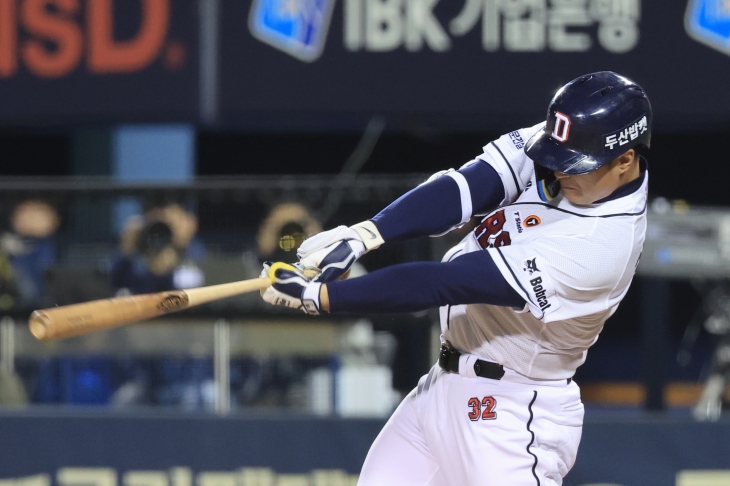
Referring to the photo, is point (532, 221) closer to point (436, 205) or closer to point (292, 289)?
point (436, 205)

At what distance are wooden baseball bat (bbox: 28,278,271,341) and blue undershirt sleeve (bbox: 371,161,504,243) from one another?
1.26 ft

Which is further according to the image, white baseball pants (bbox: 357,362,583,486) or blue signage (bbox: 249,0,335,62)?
blue signage (bbox: 249,0,335,62)

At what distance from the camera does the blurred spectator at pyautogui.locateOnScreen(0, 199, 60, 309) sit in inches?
194

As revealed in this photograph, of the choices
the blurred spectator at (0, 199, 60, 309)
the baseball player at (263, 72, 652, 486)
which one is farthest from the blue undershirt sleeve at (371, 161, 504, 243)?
the blurred spectator at (0, 199, 60, 309)

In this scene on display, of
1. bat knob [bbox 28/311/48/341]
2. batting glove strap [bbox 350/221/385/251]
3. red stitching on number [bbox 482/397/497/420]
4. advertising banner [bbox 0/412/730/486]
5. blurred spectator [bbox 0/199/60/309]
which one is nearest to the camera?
bat knob [bbox 28/311/48/341]

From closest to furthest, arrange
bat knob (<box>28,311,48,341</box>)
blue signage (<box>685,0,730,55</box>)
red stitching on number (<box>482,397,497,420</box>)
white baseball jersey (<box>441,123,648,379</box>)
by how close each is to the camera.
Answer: bat knob (<box>28,311,48,341</box>), white baseball jersey (<box>441,123,648,379</box>), red stitching on number (<box>482,397,497,420</box>), blue signage (<box>685,0,730,55</box>)

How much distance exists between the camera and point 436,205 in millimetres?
3008

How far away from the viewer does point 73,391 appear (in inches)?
194

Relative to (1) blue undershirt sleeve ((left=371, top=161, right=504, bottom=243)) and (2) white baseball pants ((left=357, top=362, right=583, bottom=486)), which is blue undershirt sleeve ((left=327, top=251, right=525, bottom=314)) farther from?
(2) white baseball pants ((left=357, top=362, right=583, bottom=486))

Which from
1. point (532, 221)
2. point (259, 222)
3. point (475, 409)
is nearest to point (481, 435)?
point (475, 409)

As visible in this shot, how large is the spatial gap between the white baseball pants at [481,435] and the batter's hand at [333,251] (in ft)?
1.55

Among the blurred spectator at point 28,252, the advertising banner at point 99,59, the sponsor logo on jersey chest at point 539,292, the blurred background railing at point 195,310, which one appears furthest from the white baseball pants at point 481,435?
the advertising banner at point 99,59

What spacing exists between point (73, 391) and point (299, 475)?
3.43ft

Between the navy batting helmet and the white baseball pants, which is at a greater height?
the navy batting helmet
